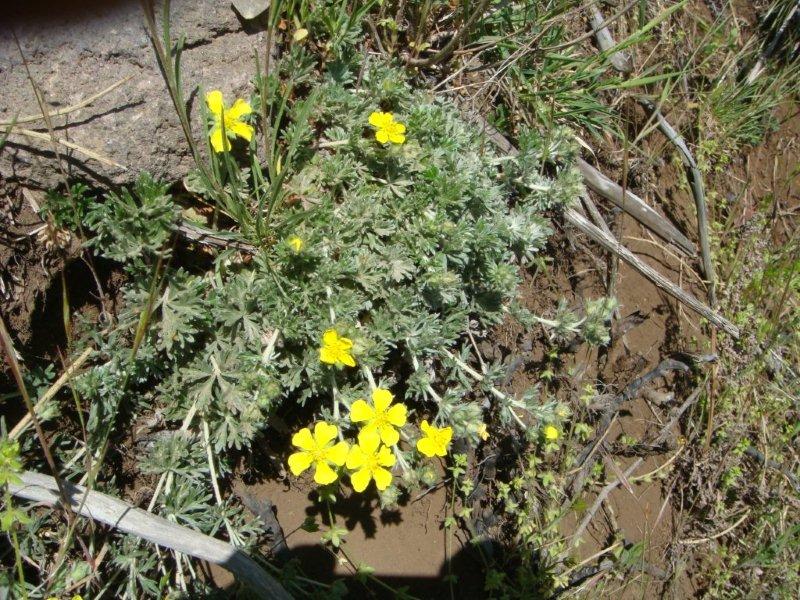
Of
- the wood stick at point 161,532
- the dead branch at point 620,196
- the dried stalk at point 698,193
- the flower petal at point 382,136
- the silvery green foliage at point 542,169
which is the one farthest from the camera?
the dried stalk at point 698,193

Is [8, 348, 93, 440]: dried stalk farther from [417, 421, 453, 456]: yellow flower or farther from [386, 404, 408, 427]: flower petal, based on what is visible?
[417, 421, 453, 456]: yellow flower

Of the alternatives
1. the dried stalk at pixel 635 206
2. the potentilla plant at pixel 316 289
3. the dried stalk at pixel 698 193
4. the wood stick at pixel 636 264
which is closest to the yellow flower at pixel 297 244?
the potentilla plant at pixel 316 289

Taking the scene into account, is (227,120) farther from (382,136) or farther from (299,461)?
(299,461)

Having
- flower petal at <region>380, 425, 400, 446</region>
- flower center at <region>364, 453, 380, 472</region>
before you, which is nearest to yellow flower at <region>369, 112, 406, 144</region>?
flower petal at <region>380, 425, 400, 446</region>

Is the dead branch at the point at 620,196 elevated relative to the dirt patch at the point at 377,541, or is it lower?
elevated

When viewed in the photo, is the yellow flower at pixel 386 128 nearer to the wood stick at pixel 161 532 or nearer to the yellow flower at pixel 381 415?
the yellow flower at pixel 381 415

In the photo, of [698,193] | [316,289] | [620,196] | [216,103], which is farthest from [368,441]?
[698,193]

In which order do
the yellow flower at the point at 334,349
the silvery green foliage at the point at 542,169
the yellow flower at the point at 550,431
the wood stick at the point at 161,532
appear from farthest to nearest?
the silvery green foliage at the point at 542,169, the yellow flower at the point at 550,431, the yellow flower at the point at 334,349, the wood stick at the point at 161,532
